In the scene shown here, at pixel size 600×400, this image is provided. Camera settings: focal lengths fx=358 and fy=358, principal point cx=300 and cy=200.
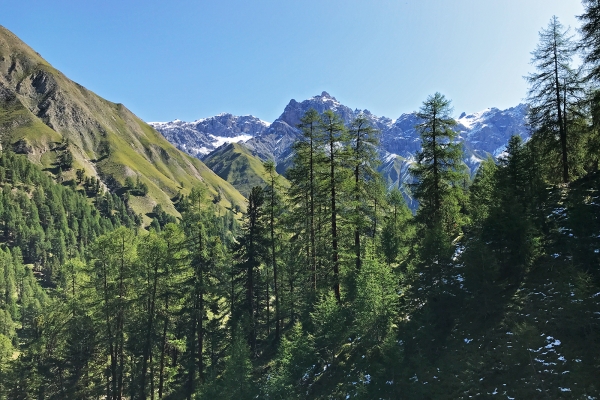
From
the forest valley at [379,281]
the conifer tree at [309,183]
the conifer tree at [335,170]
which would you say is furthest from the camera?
the conifer tree at [309,183]

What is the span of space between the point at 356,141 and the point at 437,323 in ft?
48.7

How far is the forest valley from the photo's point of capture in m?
15.2

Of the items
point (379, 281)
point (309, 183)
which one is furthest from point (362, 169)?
point (379, 281)

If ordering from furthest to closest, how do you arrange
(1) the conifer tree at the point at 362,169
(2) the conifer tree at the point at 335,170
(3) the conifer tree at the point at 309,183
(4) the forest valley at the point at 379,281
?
(3) the conifer tree at the point at 309,183, (1) the conifer tree at the point at 362,169, (2) the conifer tree at the point at 335,170, (4) the forest valley at the point at 379,281

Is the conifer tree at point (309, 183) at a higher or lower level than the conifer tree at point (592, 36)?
lower

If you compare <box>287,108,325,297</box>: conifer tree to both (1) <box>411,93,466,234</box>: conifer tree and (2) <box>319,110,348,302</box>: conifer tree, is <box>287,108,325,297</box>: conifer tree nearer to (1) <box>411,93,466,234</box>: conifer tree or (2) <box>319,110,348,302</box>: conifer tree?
(2) <box>319,110,348,302</box>: conifer tree

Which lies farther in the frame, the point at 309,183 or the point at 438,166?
the point at 309,183

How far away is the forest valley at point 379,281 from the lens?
15.2 m

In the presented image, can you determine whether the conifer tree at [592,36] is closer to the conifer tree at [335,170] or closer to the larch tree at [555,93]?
the larch tree at [555,93]

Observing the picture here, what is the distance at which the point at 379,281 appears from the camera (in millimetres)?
19547

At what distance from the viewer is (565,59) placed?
2641cm

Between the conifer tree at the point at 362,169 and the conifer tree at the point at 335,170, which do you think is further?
the conifer tree at the point at 362,169

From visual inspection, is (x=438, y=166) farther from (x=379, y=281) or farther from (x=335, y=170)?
(x=379, y=281)

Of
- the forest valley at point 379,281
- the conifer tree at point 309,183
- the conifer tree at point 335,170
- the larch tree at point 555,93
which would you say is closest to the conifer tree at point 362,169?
the forest valley at point 379,281
